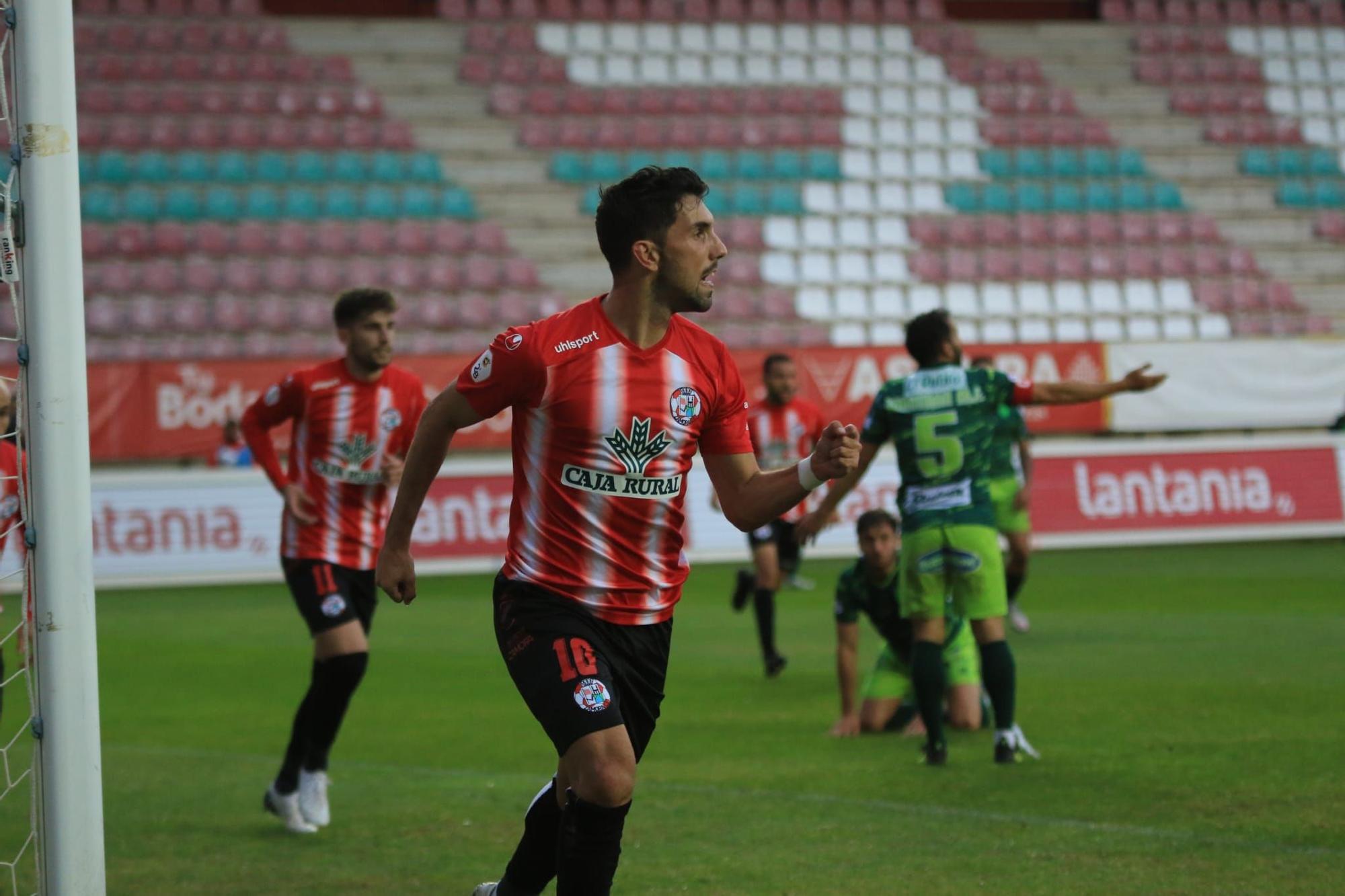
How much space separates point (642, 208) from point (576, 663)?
4.07ft

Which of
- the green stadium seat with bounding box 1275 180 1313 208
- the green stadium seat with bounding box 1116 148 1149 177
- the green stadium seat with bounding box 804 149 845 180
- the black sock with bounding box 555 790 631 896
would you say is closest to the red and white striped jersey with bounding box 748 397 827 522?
the black sock with bounding box 555 790 631 896

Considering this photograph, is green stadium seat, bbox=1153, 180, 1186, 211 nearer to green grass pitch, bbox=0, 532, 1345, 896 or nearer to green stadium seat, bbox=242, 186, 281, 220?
green stadium seat, bbox=242, 186, 281, 220

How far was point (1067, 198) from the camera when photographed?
28469 mm

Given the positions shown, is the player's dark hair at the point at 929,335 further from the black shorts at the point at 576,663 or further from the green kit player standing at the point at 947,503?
the black shorts at the point at 576,663

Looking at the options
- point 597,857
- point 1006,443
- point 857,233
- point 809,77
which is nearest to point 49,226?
point 597,857

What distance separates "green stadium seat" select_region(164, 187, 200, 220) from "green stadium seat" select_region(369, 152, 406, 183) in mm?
2771

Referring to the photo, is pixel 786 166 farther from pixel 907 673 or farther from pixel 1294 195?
pixel 907 673

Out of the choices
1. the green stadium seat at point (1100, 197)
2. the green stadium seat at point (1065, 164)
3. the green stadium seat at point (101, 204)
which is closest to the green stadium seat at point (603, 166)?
the green stadium seat at point (101, 204)

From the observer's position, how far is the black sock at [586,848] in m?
4.24

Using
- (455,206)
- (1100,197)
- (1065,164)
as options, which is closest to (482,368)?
(455,206)

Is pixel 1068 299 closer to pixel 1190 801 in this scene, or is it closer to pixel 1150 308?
pixel 1150 308

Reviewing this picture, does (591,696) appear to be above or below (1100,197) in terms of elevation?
below

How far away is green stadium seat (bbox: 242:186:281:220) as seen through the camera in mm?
25547

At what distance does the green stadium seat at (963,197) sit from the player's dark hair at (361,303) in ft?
71.5
